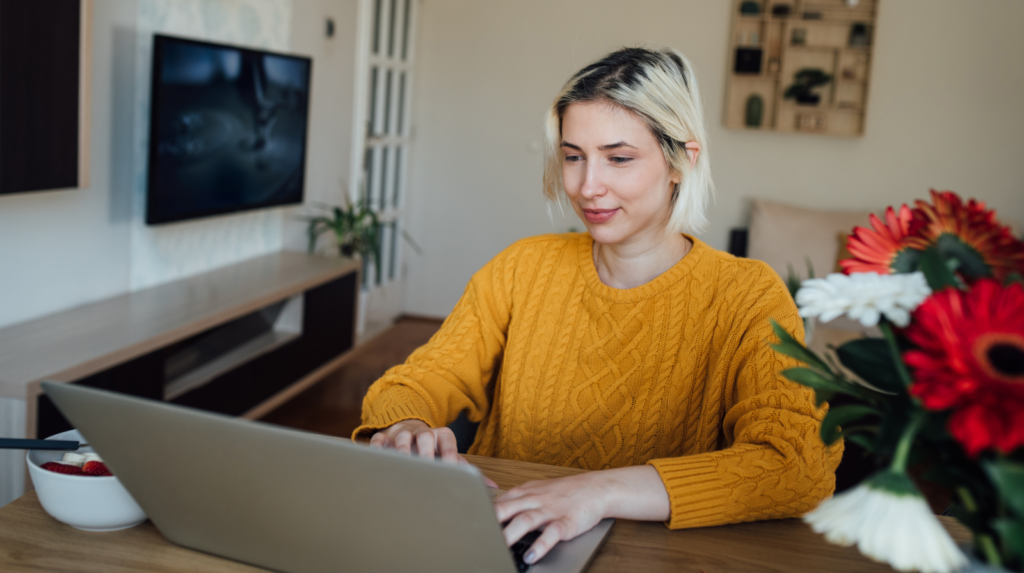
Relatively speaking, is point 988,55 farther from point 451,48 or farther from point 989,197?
point 451,48

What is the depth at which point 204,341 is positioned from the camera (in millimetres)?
2844

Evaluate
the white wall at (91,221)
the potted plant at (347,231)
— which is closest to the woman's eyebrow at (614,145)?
the white wall at (91,221)

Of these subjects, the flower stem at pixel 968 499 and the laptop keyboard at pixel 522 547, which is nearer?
the flower stem at pixel 968 499

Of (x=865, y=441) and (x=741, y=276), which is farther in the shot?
(x=741, y=276)

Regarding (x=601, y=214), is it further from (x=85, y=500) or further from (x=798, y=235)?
(x=798, y=235)

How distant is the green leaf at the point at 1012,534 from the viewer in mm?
440

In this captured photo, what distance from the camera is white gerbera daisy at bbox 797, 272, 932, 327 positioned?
1.71ft

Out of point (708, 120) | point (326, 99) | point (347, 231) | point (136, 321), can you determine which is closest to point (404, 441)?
point (136, 321)

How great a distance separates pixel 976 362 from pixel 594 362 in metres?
Result: 0.88

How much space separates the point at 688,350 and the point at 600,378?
0.15 m

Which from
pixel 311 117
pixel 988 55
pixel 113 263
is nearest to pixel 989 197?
pixel 988 55

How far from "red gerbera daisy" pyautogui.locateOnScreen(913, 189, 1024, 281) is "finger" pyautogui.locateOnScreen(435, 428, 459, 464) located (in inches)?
24.2

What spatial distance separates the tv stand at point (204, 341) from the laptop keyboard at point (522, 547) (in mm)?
1272

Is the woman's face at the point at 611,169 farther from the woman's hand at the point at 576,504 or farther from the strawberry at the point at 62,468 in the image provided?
the strawberry at the point at 62,468
